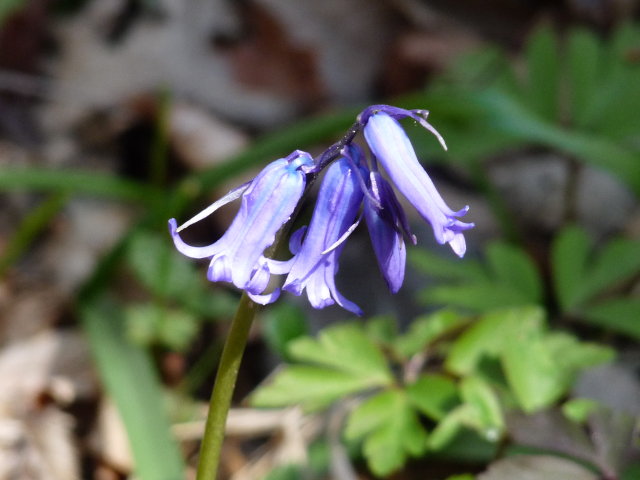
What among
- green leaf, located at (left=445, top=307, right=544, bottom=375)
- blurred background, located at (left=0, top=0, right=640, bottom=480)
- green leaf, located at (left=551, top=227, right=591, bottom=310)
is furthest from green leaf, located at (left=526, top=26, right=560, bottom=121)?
green leaf, located at (left=445, top=307, right=544, bottom=375)

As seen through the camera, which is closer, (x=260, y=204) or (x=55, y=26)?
(x=260, y=204)

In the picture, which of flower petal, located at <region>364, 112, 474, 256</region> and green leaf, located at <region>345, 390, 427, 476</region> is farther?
green leaf, located at <region>345, 390, 427, 476</region>

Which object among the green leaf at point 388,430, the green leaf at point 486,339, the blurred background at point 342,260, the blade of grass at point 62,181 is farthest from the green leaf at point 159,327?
the green leaf at point 486,339

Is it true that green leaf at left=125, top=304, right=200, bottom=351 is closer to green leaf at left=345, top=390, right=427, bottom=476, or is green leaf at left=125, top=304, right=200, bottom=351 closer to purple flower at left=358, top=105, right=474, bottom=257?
green leaf at left=345, top=390, right=427, bottom=476

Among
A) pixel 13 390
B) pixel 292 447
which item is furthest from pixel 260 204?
pixel 13 390

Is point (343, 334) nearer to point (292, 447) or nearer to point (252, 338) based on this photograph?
point (292, 447)

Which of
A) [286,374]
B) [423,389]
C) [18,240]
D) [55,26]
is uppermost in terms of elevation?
[55,26]
